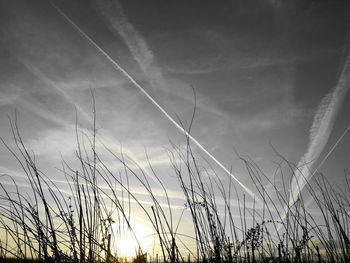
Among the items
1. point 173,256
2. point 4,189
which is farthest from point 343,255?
point 4,189

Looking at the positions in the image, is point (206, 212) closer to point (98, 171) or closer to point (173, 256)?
point (173, 256)

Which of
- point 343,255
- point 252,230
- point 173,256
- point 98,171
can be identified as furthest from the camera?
point 252,230

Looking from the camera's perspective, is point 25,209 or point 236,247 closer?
point 25,209

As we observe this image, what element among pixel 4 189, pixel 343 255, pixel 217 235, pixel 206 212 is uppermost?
pixel 4 189

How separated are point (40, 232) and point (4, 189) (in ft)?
2.07

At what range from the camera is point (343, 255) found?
256 cm

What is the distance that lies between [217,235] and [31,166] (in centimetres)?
159

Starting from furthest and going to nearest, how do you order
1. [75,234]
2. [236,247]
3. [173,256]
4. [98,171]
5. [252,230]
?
[252,230]
[236,247]
[98,171]
[75,234]
[173,256]

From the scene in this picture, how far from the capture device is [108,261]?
226 cm

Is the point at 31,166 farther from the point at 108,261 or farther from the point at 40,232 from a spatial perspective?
the point at 108,261

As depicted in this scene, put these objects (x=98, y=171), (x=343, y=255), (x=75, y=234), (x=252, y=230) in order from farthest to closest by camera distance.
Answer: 1. (x=252, y=230)
2. (x=98, y=171)
3. (x=343, y=255)
4. (x=75, y=234)

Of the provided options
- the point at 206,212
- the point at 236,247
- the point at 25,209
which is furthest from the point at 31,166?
the point at 236,247

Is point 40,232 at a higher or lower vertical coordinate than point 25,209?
lower

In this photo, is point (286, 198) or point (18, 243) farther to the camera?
point (286, 198)
